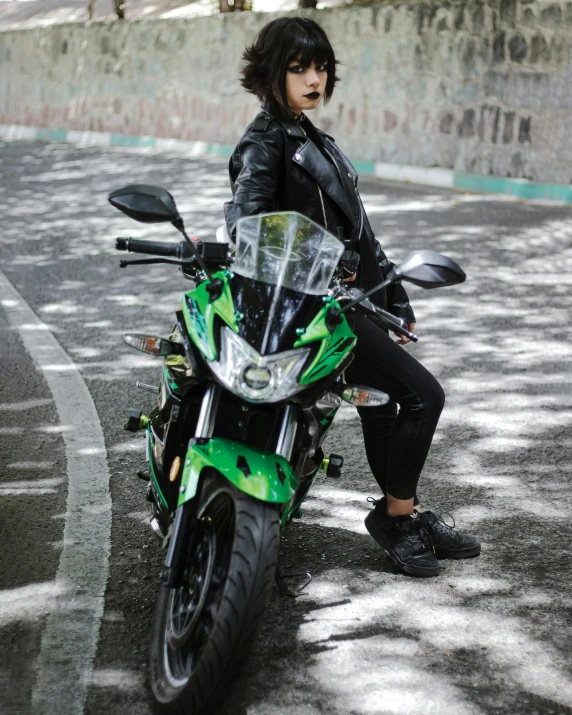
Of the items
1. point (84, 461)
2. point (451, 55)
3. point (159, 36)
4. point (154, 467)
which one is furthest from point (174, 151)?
point (154, 467)

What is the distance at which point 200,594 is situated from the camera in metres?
3.08

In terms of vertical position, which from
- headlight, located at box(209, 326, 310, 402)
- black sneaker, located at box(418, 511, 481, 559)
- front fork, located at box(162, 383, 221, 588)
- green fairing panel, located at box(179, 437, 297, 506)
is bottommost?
black sneaker, located at box(418, 511, 481, 559)

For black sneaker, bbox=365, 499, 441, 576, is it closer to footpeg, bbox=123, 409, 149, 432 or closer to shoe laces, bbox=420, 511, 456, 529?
shoe laces, bbox=420, 511, 456, 529

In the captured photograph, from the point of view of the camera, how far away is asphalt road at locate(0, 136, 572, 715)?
127 inches

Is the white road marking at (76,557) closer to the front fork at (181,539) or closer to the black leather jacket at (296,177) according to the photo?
the front fork at (181,539)

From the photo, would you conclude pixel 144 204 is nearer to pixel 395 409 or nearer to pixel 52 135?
pixel 395 409

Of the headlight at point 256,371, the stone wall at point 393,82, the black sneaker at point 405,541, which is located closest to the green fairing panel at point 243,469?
the headlight at point 256,371

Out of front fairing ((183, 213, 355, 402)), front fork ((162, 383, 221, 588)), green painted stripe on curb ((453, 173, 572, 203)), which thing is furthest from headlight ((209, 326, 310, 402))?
green painted stripe on curb ((453, 173, 572, 203))

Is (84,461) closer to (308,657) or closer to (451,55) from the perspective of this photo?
(308,657)

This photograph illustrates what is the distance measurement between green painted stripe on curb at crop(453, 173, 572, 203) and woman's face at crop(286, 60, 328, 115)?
8.38 metres

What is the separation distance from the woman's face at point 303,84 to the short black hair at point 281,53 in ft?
0.06

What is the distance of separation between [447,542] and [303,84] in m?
1.83

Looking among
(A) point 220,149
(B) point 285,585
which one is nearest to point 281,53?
(B) point 285,585

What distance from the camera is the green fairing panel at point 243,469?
9.71 ft
